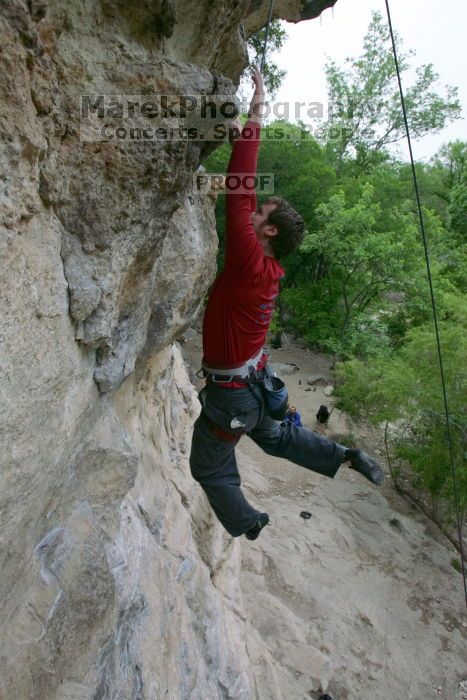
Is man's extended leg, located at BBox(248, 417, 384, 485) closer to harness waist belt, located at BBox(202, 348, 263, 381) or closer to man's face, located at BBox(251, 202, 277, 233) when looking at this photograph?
harness waist belt, located at BBox(202, 348, 263, 381)

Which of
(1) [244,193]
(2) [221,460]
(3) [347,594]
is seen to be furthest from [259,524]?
(3) [347,594]

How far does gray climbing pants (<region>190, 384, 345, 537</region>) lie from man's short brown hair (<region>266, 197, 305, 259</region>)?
105 centimetres

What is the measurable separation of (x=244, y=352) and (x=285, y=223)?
90 centimetres

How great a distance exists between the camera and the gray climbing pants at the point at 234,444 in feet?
10.6

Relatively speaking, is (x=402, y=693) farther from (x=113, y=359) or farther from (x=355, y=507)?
(x=113, y=359)

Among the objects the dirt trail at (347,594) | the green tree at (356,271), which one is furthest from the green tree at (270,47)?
the dirt trail at (347,594)

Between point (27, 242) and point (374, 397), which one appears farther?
point (374, 397)

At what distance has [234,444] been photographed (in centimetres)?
353

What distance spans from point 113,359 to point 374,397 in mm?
8123

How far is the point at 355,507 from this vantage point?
9.19 m

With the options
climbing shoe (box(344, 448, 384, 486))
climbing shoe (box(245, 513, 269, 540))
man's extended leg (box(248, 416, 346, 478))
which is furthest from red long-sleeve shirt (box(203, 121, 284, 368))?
climbing shoe (box(245, 513, 269, 540))

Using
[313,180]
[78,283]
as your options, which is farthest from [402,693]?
[313,180]

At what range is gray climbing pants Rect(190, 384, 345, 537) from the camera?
3.24 metres

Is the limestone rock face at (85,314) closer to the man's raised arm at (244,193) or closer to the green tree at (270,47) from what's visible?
the man's raised arm at (244,193)
